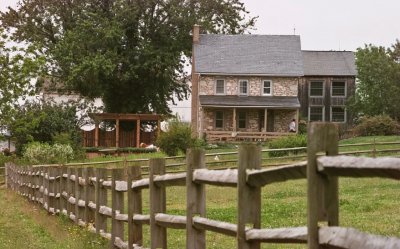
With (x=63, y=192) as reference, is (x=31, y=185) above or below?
below

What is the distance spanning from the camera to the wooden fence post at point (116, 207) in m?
11.1

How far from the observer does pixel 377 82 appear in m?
61.9

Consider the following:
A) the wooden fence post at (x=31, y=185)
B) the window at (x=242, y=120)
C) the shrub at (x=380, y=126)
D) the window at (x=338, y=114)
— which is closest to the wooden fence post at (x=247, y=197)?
the wooden fence post at (x=31, y=185)

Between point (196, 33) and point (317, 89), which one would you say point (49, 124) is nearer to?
point (196, 33)

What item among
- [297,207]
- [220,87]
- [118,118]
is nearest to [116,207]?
[297,207]

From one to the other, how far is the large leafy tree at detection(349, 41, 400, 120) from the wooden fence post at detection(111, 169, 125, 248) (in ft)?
168

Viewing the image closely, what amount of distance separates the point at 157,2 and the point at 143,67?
5.51 meters

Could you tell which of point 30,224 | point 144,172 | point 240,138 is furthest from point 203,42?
point 30,224

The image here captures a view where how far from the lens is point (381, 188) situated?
23.8m

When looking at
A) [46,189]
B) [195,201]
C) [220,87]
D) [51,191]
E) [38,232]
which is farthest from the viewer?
[220,87]

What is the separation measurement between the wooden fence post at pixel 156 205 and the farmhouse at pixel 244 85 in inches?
1923

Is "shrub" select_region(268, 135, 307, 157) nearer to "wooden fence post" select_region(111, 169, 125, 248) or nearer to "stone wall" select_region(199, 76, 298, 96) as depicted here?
"stone wall" select_region(199, 76, 298, 96)

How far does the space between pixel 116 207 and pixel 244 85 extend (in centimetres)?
5008

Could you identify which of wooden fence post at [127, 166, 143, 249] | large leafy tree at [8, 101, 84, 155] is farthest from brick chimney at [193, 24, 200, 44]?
wooden fence post at [127, 166, 143, 249]
